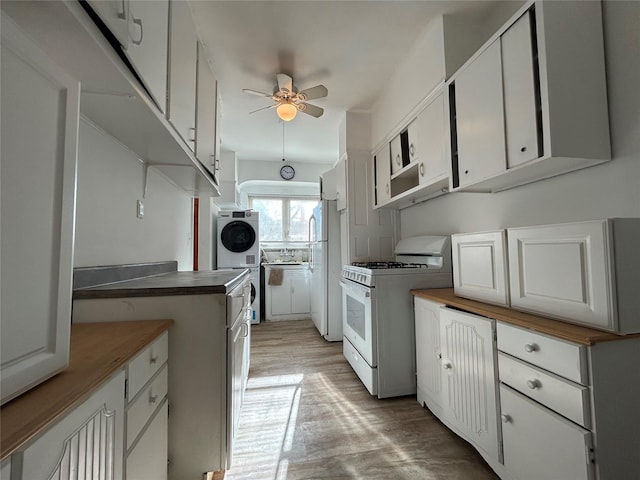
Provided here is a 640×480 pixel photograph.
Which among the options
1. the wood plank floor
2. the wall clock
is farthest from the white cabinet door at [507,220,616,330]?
the wall clock

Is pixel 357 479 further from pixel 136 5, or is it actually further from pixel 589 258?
pixel 136 5

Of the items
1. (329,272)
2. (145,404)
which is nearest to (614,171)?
(145,404)

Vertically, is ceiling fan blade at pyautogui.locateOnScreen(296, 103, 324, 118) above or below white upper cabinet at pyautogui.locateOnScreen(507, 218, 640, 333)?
above

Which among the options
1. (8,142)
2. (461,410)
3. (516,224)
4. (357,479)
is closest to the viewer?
(8,142)

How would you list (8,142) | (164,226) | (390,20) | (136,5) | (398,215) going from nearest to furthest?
(8,142) < (136,5) < (390,20) < (164,226) < (398,215)

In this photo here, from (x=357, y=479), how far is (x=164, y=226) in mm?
2057

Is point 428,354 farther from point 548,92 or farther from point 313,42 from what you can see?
point 313,42

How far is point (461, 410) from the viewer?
58.2 inches

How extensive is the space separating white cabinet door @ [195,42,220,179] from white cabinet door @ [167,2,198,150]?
104 millimetres

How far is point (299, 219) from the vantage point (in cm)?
537

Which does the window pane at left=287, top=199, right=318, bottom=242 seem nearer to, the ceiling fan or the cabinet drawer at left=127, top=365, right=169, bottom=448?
the ceiling fan

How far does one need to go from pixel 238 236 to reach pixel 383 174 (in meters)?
2.46

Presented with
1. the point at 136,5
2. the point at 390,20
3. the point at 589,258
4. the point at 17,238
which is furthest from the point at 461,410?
the point at 390,20

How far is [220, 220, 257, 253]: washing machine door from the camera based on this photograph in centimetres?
416
